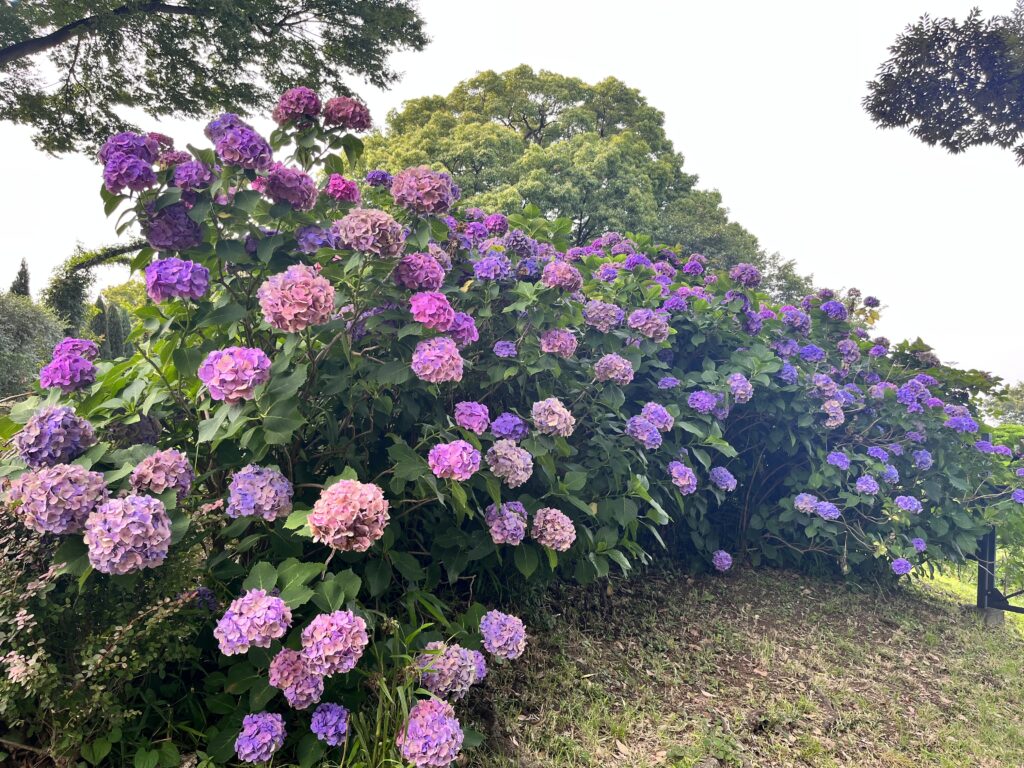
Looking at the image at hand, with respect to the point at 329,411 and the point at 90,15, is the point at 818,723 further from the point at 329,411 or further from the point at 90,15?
the point at 90,15

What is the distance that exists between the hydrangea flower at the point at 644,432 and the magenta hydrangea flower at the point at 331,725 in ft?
5.48

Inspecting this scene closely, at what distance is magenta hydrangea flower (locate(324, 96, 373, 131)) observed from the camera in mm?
2098

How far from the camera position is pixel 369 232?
1.86 meters

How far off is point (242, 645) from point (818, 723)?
251 cm

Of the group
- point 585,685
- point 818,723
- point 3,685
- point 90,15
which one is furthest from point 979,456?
point 90,15

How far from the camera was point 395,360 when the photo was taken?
2043 mm

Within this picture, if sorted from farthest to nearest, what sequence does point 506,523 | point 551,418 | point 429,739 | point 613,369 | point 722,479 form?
point 722,479
point 613,369
point 551,418
point 506,523
point 429,739

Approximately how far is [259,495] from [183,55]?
14466 mm

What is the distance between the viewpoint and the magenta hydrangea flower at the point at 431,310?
6.37ft

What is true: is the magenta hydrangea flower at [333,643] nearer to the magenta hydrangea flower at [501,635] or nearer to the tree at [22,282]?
the magenta hydrangea flower at [501,635]

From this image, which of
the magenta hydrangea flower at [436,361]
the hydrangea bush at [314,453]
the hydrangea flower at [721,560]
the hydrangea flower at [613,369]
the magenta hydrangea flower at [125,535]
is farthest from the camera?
the hydrangea flower at [721,560]

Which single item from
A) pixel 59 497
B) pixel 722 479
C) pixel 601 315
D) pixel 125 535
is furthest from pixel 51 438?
pixel 722 479

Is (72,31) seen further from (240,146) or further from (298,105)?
(240,146)

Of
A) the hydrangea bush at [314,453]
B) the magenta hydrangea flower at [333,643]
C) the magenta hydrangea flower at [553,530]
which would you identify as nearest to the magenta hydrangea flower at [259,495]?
the hydrangea bush at [314,453]
